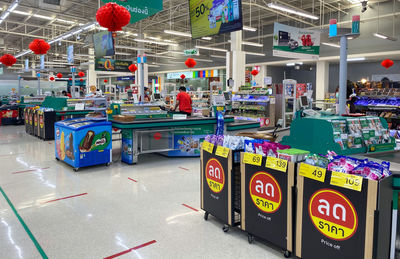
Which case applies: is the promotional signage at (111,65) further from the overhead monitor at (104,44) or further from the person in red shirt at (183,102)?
the person in red shirt at (183,102)

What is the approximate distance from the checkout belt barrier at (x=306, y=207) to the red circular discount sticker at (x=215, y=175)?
0.01 metres

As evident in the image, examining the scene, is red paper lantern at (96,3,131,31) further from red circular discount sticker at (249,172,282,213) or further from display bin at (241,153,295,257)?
red circular discount sticker at (249,172,282,213)

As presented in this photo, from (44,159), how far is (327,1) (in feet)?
52.5

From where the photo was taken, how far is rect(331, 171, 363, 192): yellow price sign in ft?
6.75

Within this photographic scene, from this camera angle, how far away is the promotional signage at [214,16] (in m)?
5.01

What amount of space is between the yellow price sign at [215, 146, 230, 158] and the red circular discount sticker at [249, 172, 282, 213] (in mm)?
385

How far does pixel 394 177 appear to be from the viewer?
2.11m

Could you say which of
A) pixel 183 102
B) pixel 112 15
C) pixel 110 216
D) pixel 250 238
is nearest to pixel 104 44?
pixel 183 102

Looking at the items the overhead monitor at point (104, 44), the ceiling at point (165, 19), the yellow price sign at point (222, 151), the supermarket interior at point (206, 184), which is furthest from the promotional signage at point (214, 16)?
the ceiling at point (165, 19)

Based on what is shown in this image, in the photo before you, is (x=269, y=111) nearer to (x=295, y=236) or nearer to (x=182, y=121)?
(x=182, y=121)

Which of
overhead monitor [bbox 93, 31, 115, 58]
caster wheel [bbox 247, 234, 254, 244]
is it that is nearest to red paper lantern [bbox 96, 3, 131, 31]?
caster wheel [bbox 247, 234, 254, 244]

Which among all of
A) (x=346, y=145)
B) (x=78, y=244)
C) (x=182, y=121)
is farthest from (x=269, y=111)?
(x=78, y=244)

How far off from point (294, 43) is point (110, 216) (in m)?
8.33

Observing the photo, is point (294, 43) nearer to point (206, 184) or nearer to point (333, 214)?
point (206, 184)
